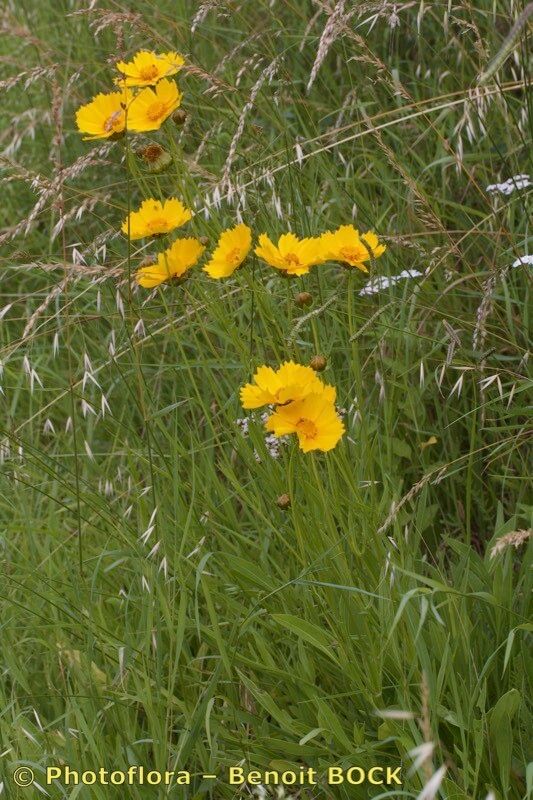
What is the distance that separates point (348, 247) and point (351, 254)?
0.01 metres

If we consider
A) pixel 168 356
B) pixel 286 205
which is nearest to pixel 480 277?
pixel 286 205

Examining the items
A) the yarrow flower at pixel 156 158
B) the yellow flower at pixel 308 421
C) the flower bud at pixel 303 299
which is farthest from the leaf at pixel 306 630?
the yarrow flower at pixel 156 158

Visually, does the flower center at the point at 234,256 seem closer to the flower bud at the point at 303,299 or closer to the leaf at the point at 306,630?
the flower bud at the point at 303,299

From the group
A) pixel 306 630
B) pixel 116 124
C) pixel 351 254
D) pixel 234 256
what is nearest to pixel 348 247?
pixel 351 254

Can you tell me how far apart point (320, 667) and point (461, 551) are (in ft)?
0.93

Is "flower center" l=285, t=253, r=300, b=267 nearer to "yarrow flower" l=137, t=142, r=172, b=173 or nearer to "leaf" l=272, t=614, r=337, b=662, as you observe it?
"yarrow flower" l=137, t=142, r=172, b=173

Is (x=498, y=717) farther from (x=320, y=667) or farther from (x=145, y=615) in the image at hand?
(x=145, y=615)

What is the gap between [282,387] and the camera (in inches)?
52.9

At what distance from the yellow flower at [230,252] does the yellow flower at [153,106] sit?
0.20m

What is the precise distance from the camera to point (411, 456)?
2.00m

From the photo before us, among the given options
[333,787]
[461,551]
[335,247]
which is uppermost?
[335,247]

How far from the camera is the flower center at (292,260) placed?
1471mm

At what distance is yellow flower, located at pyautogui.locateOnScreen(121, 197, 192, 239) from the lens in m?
1.52

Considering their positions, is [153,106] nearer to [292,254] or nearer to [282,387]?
[292,254]
